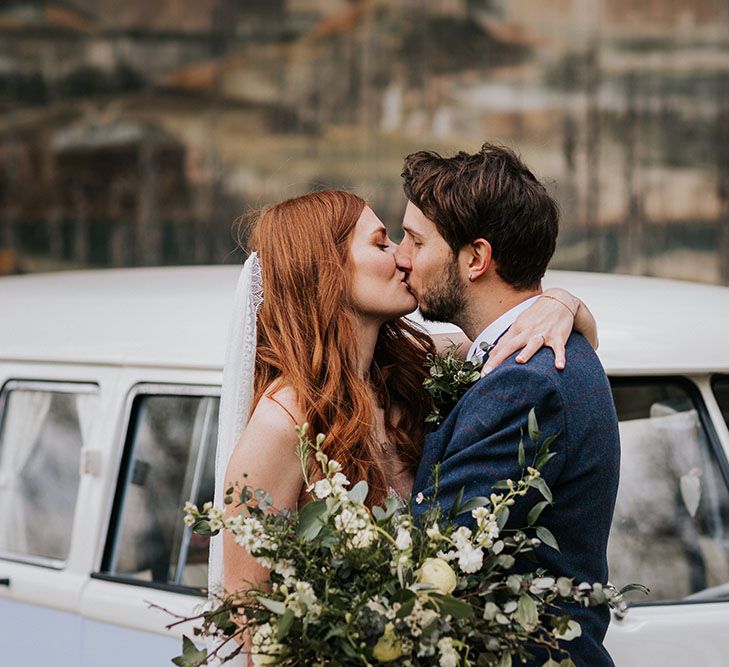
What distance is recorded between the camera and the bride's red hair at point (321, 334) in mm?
2947

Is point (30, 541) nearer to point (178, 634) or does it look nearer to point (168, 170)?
point (178, 634)

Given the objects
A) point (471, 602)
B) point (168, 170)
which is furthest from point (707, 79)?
point (471, 602)

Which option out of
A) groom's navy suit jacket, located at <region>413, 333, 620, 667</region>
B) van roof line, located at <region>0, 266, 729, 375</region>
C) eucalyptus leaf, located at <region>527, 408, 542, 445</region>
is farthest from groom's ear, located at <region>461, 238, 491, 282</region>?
van roof line, located at <region>0, 266, 729, 375</region>

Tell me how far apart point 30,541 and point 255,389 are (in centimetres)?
156

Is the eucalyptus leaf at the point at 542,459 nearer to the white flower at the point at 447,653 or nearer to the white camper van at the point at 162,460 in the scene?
the white flower at the point at 447,653

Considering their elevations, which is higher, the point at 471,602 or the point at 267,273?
the point at 267,273

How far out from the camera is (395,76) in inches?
546

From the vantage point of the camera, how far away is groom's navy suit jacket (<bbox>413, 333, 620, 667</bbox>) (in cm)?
261

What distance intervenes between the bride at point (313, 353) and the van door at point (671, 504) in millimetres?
495

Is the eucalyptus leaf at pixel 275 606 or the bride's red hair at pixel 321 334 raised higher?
the bride's red hair at pixel 321 334

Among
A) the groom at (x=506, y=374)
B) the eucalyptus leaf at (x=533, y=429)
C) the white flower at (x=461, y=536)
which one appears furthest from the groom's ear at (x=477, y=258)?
the white flower at (x=461, y=536)

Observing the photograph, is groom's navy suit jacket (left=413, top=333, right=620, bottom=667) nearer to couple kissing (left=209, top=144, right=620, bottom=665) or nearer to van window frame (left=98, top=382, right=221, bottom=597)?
couple kissing (left=209, top=144, right=620, bottom=665)

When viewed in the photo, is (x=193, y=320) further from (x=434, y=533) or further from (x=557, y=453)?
(x=434, y=533)

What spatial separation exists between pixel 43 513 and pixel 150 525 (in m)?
0.52
